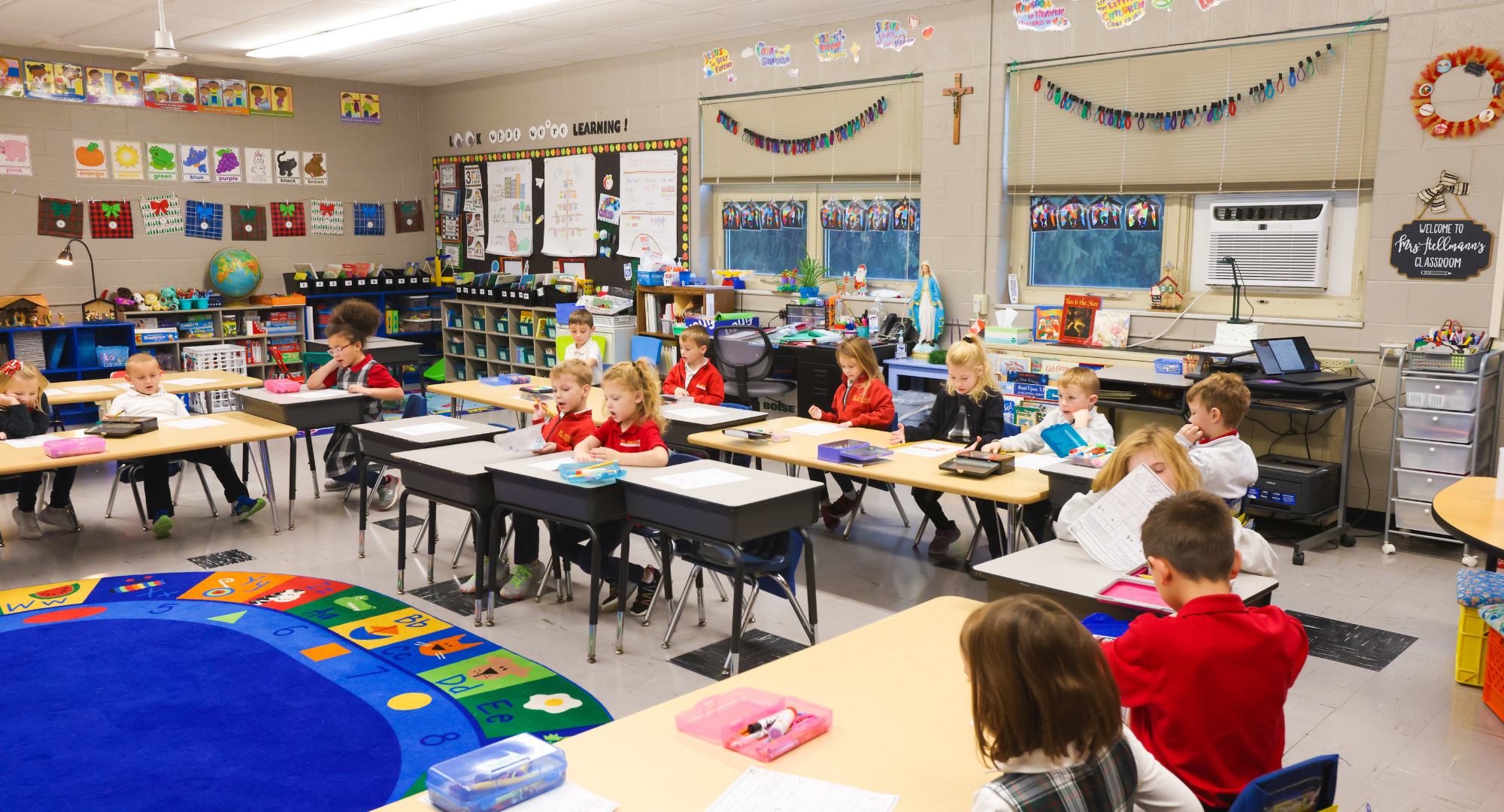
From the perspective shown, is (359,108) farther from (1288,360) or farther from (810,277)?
(1288,360)

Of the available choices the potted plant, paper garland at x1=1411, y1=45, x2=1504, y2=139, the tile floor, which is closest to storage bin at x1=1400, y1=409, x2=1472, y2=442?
the tile floor

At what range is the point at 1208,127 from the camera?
5996mm

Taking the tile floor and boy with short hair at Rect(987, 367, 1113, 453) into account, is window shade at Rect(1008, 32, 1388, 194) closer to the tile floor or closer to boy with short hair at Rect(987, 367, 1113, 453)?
the tile floor

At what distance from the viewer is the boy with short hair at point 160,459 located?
5488 millimetres

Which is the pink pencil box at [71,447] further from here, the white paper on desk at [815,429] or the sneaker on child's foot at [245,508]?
the white paper on desk at [815,429]

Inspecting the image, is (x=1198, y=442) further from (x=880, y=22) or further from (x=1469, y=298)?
(x=880, y=22)

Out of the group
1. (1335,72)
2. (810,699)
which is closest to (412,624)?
(810,699)

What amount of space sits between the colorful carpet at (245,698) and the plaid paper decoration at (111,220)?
17.3ft

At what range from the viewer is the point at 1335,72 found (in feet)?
18.1

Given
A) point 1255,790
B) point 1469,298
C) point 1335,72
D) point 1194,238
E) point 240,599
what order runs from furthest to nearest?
point 1194,238 → point 1335,72 → point 1469,298 → point 240,599 → point 1255,790

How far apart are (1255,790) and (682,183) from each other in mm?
7759

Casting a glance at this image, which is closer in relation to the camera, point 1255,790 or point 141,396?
point 1255,790

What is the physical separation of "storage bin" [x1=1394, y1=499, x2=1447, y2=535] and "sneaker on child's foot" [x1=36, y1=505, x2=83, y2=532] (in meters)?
6.83

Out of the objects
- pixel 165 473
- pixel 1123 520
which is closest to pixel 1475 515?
pixel 1123 520
